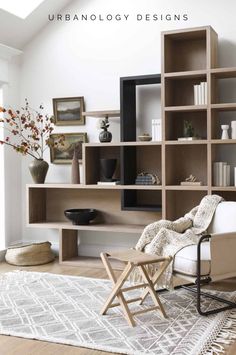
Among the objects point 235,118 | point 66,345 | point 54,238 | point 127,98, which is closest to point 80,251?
point 54,238

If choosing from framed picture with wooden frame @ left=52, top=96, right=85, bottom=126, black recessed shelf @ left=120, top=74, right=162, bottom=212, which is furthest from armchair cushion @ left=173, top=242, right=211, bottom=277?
framed picture with wooden frame @ left=52, top=96, right=85, bottom=126

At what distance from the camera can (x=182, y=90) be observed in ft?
16.5

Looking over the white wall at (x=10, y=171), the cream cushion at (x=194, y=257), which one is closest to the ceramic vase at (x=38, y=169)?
the white wall at (x=10, y=171)

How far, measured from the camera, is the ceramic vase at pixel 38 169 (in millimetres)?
5387

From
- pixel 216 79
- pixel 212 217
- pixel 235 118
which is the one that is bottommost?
pixel 212 217

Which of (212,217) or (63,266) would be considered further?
(63,266)

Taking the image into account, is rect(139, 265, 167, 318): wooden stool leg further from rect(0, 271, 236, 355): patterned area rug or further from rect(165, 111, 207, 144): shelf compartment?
rect(165, 111, 207, 144): shelf compartment

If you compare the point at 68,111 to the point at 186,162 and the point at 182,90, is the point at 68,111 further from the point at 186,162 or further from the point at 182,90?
the point at 186,162

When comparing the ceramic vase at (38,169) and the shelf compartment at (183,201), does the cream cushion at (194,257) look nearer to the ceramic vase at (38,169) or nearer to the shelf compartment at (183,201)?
the shelf compartment at (183,201)

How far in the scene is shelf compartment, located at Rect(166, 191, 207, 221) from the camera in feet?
16.4

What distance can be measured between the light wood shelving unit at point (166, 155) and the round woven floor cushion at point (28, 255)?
208 millimetres

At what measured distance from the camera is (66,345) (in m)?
2.96

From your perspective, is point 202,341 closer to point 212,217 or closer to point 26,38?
point 212,217

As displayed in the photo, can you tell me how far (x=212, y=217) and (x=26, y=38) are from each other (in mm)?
3129
